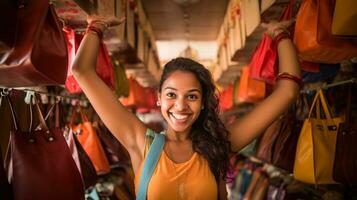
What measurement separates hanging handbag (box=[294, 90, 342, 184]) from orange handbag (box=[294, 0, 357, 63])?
497 mm

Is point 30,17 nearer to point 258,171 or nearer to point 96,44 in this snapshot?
point 96,44

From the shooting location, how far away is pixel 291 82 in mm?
1599

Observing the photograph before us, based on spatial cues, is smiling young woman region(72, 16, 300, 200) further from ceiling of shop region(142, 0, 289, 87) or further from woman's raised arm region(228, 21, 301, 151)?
ceiling of shop region(142, 0, 289, 87)

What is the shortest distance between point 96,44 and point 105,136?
1248 millimetres

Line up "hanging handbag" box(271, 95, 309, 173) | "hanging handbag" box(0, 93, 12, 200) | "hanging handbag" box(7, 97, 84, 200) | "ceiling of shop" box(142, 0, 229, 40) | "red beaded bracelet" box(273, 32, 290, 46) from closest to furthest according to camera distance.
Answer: "hanging handbag" box(0, 93, 12, 200), "hanging handbag" box(7, 97, 84, 200), "red beaded bracelet" box(273, 32, 290, 46), "hanging handbag" box(271, 95, 309, 173), "ceiling of shop" box(142, 0, 229, 40)

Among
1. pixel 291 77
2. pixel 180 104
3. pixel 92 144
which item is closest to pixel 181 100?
pixel 180 104

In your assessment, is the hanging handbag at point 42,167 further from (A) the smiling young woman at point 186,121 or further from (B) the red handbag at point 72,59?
(B) the red handbag at point 72,59

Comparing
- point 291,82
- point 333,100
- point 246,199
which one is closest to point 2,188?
point 291,82

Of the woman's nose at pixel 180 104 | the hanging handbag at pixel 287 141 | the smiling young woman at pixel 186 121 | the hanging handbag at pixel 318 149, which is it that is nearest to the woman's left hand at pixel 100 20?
the smiling young woman at pixel 186 121

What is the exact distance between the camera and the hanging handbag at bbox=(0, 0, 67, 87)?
1074mm

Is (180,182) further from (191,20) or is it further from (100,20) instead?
(191,20)

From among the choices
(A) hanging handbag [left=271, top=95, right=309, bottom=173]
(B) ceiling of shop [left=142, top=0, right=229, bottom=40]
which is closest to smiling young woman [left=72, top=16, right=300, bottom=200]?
(A) hanging handbag [left=271, top=95, right=309, bottom=173]

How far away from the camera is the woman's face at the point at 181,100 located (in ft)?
4.84

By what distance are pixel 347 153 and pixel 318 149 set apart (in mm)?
189
